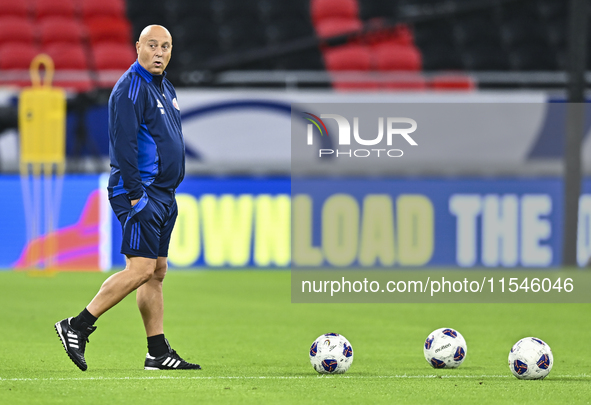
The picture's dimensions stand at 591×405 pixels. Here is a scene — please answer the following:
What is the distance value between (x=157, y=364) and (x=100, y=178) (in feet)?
29.6

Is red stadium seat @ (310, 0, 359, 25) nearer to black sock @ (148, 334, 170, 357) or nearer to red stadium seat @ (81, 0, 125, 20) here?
red stadium seat @ (81, 0, 125, 20)

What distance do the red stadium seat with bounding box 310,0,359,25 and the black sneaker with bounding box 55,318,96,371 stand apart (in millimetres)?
15515

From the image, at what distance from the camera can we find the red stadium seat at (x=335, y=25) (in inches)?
797

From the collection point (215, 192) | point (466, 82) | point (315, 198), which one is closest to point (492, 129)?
point (466, 82)

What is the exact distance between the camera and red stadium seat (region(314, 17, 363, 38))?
20250 millimetres

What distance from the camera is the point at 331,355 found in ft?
19.8

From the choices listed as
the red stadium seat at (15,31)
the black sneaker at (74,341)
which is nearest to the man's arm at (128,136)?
the black sneaker at (74,341)

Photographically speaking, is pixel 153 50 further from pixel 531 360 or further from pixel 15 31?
pixel 15 31

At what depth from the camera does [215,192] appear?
15.0m

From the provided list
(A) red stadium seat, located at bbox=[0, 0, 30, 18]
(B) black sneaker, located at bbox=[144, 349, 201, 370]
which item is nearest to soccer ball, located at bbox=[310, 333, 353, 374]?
(B) black sneaker, located at bbox=[144, 349, 201, 370]

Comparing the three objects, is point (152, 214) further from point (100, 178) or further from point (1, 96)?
point (1, 96)

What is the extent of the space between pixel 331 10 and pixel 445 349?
15293 millimetres

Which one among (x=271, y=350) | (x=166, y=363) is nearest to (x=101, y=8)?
(x=271, y=350)

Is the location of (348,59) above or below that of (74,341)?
above
